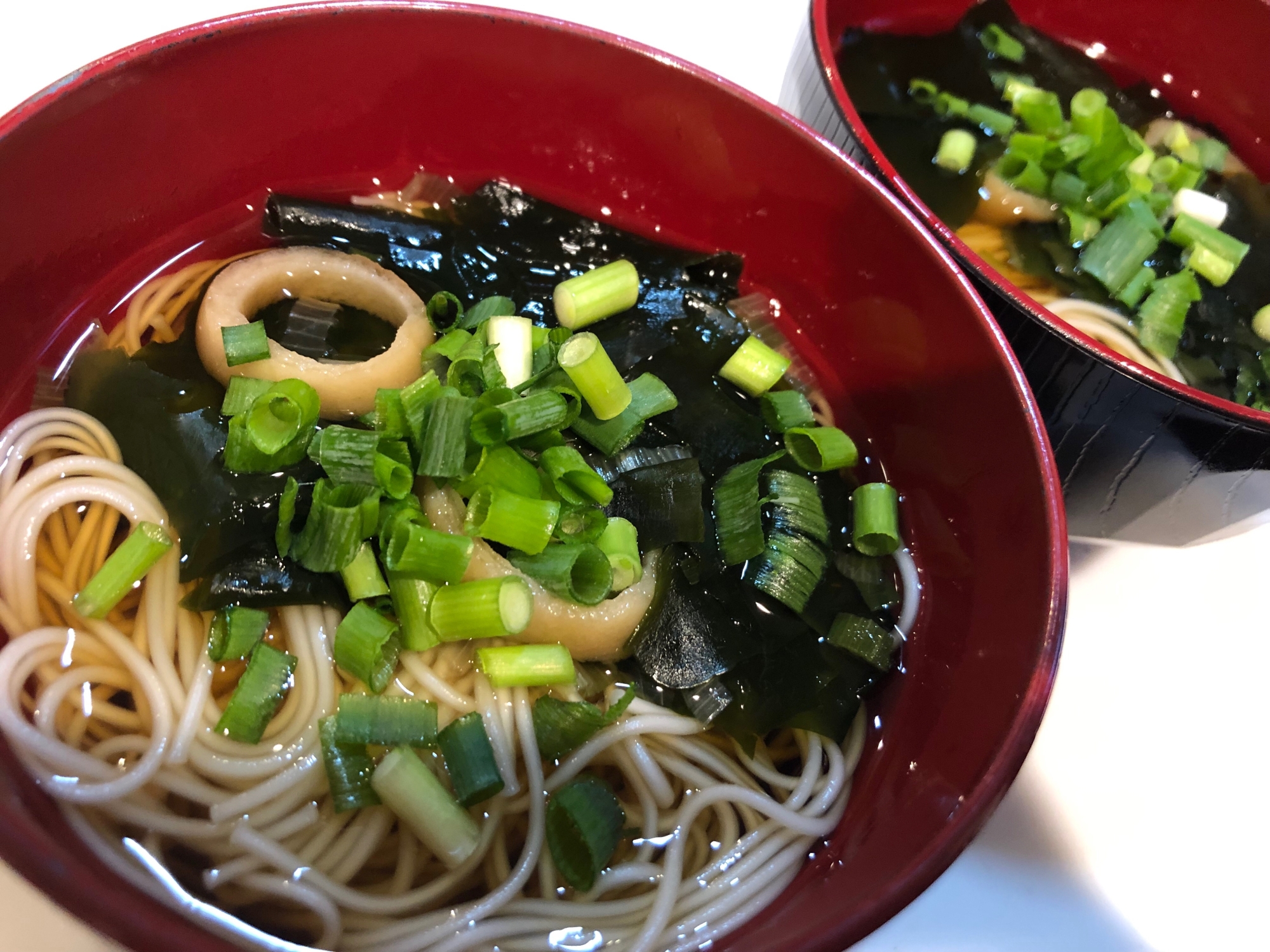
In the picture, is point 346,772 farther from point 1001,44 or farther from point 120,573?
point 1001,44

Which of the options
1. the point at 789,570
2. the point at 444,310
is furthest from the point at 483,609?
the point at 444,310

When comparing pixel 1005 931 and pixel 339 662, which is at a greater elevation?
pixel 339 662

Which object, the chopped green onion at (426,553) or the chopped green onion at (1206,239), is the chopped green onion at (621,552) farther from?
the chopped green onion at (1206,239)

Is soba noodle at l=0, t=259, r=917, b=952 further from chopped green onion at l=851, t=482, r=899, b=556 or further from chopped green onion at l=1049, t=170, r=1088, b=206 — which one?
chopped green onion at l=1049, t=170, r=1088, b=206

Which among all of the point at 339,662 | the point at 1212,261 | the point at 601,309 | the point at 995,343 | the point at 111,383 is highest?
the point at 1212,261

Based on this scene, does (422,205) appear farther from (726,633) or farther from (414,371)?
(726,633)

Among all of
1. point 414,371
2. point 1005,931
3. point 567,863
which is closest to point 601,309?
point 414,371

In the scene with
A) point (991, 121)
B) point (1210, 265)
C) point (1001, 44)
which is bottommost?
point (1210, 265)
